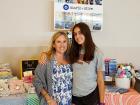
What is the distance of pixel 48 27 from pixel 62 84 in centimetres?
85

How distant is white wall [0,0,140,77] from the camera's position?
2.32m

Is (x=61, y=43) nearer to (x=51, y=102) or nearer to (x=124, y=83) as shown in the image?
(x=51, y=102)

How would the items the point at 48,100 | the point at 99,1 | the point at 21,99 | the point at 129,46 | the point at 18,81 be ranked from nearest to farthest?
the point at 48,100, the point at 21,99, the point at 18,81, the point at 99,1, the point at 129,46

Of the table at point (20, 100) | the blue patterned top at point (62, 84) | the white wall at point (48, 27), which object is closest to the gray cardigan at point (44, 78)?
the blue patterned top at point (62, 84)

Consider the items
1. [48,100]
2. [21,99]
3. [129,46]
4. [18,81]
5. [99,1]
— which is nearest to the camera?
[48,100]

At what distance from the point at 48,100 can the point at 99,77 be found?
41 cm

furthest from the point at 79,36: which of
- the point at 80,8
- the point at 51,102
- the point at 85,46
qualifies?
the point at 80,8

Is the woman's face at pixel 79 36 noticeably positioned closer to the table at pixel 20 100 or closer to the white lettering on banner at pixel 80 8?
the table at pixel 20 100

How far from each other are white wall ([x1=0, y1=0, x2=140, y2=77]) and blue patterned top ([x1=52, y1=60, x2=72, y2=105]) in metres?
0.73

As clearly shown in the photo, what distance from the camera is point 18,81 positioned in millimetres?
2047

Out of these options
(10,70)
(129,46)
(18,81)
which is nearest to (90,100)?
(18,81)

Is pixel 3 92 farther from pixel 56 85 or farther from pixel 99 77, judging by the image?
pixel 99 77

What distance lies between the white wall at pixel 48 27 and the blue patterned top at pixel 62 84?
0.73m

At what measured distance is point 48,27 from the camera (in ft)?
7.92
